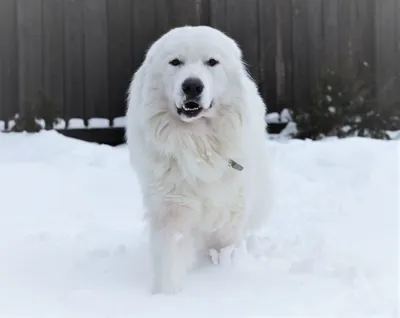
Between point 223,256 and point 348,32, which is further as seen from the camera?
point 348,32

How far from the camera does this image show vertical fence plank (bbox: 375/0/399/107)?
762 centimetres

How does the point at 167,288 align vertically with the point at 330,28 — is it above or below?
below

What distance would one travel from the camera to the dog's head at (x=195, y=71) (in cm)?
301

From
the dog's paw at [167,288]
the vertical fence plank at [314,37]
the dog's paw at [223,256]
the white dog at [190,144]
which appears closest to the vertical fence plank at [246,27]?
the vertical fence plank at [314,37]

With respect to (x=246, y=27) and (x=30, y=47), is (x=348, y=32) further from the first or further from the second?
(x=30, y=47)

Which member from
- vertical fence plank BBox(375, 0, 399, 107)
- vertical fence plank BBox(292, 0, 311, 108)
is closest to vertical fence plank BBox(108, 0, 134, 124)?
vertical fence plank BBox(292, 0, 311, 108)

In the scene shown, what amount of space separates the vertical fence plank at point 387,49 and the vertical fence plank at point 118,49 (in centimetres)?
312

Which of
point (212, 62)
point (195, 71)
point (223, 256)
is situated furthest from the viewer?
point (223, 256)

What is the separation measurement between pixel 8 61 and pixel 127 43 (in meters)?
1.45

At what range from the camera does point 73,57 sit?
7340 millimetres

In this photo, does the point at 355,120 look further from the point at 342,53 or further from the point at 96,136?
the point at 96,136

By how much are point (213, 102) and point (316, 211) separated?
1660 millimetres

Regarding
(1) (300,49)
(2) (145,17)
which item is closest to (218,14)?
(2) (145,17)

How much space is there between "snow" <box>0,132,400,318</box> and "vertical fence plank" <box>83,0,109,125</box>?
1041 mm
